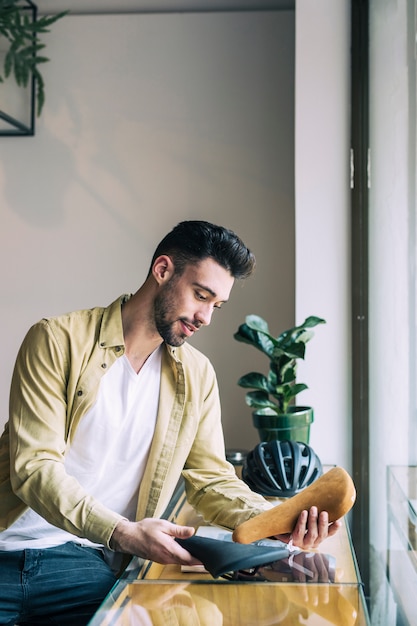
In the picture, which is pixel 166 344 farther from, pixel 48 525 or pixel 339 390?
pixel 339 390

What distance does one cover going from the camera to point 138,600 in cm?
131

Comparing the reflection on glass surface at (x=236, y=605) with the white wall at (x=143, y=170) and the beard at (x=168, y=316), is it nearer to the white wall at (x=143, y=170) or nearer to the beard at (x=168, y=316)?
the beard at (x=168, y=316)

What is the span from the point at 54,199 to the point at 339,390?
1671 millimetres

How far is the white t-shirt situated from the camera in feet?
5.81

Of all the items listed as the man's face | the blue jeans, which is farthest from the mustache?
the blue jeans

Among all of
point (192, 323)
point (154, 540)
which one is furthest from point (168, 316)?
point (154, 540)

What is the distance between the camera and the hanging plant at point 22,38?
210 centimetres

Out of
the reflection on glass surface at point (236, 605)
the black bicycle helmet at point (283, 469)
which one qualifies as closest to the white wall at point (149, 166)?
the black bicycle helmet at point (283, 469)

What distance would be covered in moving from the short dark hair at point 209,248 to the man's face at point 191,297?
2 cm

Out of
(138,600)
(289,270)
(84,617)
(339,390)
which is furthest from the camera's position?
(289,270)

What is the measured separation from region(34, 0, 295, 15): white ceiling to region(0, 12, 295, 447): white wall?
0.04 m

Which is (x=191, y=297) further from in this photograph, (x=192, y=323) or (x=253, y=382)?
(x=253, y=382)

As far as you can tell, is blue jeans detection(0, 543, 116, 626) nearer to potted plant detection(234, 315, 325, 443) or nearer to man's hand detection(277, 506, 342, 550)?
man's hand detection(277, 506, 342, 550)

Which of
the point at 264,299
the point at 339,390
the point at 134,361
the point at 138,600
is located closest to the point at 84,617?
the point at 138,600
